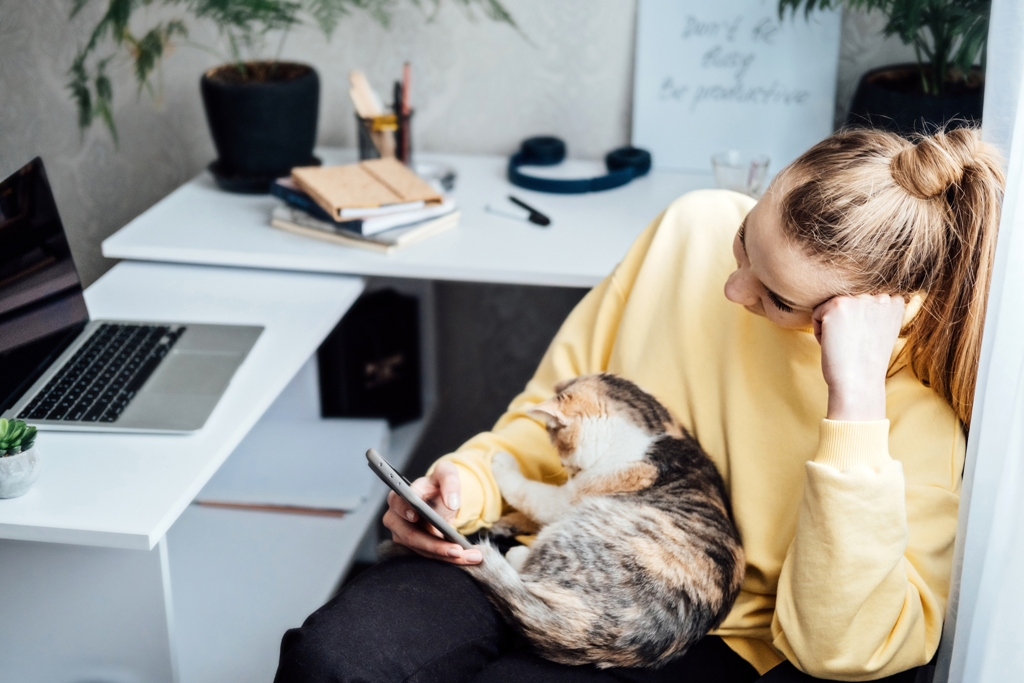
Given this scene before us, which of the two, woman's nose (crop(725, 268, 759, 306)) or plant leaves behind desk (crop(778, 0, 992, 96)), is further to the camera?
plant leaves behind desk (crop(778, 0, 992, 96))

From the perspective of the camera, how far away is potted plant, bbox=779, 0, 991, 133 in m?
1.37

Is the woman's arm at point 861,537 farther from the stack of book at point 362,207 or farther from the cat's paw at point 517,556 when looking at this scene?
the stack of book at point 362,207

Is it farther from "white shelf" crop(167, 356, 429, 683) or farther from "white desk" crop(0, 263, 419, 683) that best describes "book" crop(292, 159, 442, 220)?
"white shelf" crop(167, 356, 429, 683)

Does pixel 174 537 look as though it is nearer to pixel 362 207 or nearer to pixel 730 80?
pixel 362 207

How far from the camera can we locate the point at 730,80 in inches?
A: 68.3

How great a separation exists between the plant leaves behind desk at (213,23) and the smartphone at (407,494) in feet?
2.86

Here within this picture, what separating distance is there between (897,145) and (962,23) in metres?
0.58

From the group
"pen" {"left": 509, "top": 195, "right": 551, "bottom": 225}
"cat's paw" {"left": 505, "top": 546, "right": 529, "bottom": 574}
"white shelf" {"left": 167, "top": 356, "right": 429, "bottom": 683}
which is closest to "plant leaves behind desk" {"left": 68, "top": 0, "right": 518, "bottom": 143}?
"pen" {"left": 509, "top": 195, "right": 551, "bottom": 225}

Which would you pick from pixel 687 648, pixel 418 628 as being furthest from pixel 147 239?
pixel 687 648

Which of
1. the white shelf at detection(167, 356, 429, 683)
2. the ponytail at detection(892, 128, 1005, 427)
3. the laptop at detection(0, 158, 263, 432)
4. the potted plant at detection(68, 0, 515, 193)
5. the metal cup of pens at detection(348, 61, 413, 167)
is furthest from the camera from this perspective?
the metal cup of pens at detection(348, 61, 413, 167)

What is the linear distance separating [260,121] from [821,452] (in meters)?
1.15

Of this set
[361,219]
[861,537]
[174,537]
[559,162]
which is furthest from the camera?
[559,162]

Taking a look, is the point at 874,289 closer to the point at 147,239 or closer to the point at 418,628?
the point at 418,628

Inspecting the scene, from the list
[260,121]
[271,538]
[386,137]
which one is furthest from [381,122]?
[271,538]
